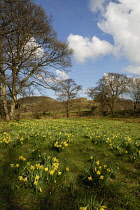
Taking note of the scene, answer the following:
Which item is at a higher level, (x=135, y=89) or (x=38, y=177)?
(x=135, y=89)

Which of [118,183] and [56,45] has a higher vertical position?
[56,45]

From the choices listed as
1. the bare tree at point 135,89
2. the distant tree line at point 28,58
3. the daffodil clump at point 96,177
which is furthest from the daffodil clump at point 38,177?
the bare tree at point 135,89

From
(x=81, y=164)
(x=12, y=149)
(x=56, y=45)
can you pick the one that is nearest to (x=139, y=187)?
(x=81, y=164)

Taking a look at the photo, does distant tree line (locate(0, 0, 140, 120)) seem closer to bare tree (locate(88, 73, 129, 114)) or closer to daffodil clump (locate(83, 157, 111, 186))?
bare tree (locate(88, 73, 129, 114))

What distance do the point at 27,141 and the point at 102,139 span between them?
2884mm

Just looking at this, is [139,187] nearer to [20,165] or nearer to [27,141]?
[20,165]

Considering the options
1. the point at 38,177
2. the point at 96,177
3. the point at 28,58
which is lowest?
the point at 96,177

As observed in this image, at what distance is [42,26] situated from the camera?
30.9 feet

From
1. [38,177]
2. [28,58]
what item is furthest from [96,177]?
[28,58]

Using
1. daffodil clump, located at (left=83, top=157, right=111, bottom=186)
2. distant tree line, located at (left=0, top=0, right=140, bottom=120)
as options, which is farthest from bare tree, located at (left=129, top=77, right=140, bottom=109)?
daffodil clump, located at (left=83, top=157, right=111, bottom=186)

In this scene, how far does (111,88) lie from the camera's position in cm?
3044

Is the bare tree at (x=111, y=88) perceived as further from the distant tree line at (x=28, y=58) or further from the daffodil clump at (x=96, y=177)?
the daffodil clump at (x=96, y=177)

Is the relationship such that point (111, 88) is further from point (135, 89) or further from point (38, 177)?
point (38, 177)

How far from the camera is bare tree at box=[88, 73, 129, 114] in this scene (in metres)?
30.1
